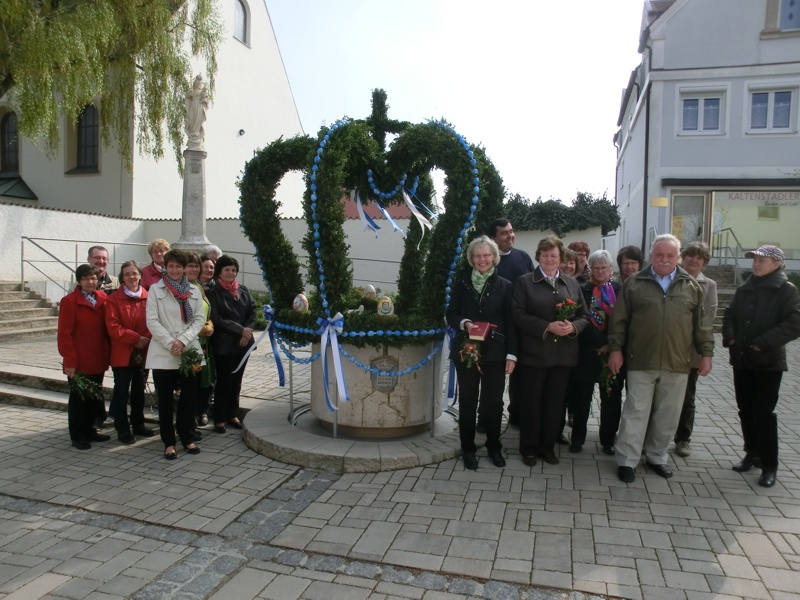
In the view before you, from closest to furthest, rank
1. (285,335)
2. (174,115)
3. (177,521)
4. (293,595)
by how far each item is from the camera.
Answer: (293,595) → (177,521) → (285,335) → (174,115)

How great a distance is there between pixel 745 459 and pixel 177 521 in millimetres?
4379

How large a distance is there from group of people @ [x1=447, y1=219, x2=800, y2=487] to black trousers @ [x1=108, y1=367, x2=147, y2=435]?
3.03 m

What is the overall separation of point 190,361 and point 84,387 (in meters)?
1.04

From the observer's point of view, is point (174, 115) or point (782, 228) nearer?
point (174, 115)

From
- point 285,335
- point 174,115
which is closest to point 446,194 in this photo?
point 285,335

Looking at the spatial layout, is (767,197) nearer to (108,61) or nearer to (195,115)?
(195,115)

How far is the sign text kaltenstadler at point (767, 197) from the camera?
58.5 feet

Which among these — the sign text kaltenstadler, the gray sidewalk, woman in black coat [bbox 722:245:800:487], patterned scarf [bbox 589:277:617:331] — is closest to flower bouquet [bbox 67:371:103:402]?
the gray sidewalk

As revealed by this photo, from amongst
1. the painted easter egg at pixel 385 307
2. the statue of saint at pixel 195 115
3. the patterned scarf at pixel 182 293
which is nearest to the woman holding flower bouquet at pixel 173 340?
the patterned scarf at pixel 182 293

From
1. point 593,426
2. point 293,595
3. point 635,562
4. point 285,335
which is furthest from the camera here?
point 593,426

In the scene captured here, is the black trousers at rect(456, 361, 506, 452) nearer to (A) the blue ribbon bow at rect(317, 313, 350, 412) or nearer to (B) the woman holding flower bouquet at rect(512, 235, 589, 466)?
(B) the woman holding flower bouquet at rect(512, 235, 589, 466)

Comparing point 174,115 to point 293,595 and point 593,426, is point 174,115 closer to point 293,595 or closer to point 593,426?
point 593,426

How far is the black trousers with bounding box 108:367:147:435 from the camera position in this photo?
554 centimetres

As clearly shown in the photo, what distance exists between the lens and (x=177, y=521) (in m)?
3.95
